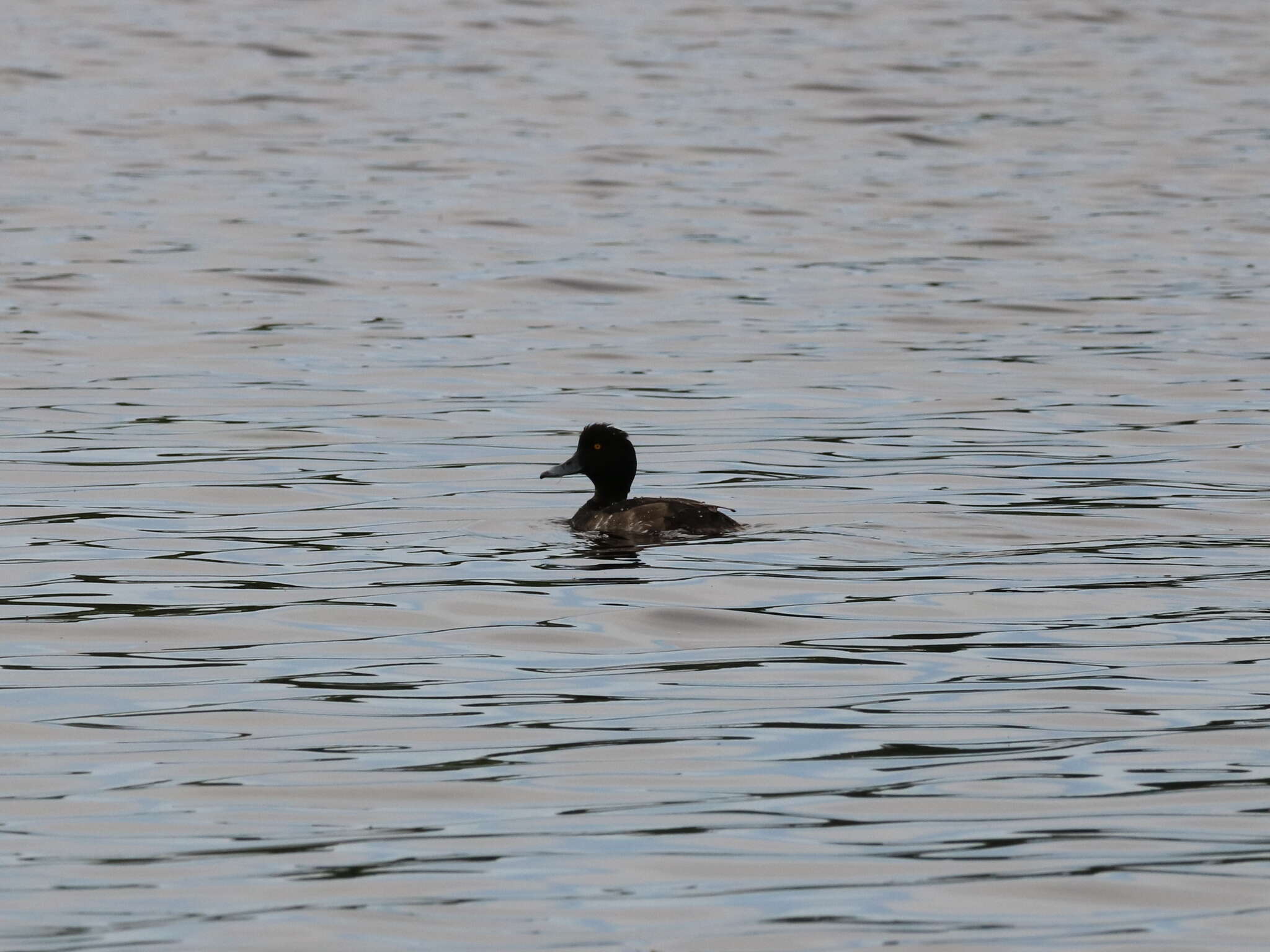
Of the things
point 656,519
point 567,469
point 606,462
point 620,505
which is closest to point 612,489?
point 606,462

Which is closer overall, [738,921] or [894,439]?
[738,921]

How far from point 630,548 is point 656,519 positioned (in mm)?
221

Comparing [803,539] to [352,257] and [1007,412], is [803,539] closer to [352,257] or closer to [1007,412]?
[1007,412]

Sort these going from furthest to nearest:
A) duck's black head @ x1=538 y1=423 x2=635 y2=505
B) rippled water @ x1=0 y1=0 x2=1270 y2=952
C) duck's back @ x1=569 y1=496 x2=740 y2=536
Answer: duck's black head @ x1=538 y1=423 x2=635 y2=505 < duck's back @ x1=569 y1=496 x2=740 y2=536 < rippled water @ x1=0 y1=0 x2=1270 y2=952

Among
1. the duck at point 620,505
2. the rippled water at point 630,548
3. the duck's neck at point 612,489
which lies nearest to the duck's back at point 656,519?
the duck at point 620,505

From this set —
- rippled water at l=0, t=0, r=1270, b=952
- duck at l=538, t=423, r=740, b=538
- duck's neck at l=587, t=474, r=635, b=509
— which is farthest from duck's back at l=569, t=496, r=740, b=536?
duck's neck at l=587, t=474, r=635, b=509

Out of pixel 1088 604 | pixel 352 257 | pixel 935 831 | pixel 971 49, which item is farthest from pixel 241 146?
pixel 935 831

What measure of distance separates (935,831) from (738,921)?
0.97 m

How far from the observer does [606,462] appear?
1355 cm

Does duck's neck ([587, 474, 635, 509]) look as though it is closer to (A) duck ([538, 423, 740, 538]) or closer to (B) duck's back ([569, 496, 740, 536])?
(A) duck ([538, 423, 740, 538])

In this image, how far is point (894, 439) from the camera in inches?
624

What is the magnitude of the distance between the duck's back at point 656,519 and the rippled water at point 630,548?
21cm

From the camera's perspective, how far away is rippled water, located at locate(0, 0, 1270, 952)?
7.00m

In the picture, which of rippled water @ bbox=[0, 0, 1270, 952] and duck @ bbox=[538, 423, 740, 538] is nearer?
rippled water @ bbox=[0, 0, 1270, 952]
